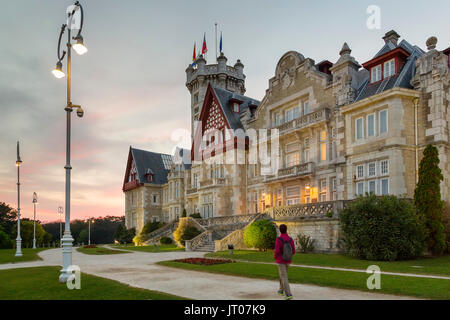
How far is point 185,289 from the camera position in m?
10.9

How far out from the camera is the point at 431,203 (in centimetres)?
1895

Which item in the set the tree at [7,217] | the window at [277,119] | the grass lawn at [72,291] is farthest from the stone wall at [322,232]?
the tree at [7,217]

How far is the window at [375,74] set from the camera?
26094mm

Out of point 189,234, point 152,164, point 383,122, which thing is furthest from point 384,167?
point 152,164

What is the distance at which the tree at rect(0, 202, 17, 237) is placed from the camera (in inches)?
3065

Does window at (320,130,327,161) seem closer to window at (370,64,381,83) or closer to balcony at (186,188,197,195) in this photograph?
window at (370,64,381,83)

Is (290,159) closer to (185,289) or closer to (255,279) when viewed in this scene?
(255,279)

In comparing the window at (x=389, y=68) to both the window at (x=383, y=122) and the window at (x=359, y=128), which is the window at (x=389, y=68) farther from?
the window at (x=359, y=128)

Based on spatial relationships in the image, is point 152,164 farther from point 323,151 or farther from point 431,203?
point 431,203

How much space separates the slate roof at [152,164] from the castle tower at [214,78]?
372 inches

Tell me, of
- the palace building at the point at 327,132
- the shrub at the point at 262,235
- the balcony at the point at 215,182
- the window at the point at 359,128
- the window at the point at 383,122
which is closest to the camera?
the palace building at the point at 327,132

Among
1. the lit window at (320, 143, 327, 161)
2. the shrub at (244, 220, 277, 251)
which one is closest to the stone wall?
the shrub at (244, 220, 277, 251)

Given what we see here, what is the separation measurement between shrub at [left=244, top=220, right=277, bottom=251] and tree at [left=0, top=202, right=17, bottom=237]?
7020cm

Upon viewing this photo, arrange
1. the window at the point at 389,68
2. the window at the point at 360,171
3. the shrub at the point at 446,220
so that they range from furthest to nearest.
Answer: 1. the window at the point at 389,68
2. the window at the point at 360,171
3. the shrub at the point at 446,220
